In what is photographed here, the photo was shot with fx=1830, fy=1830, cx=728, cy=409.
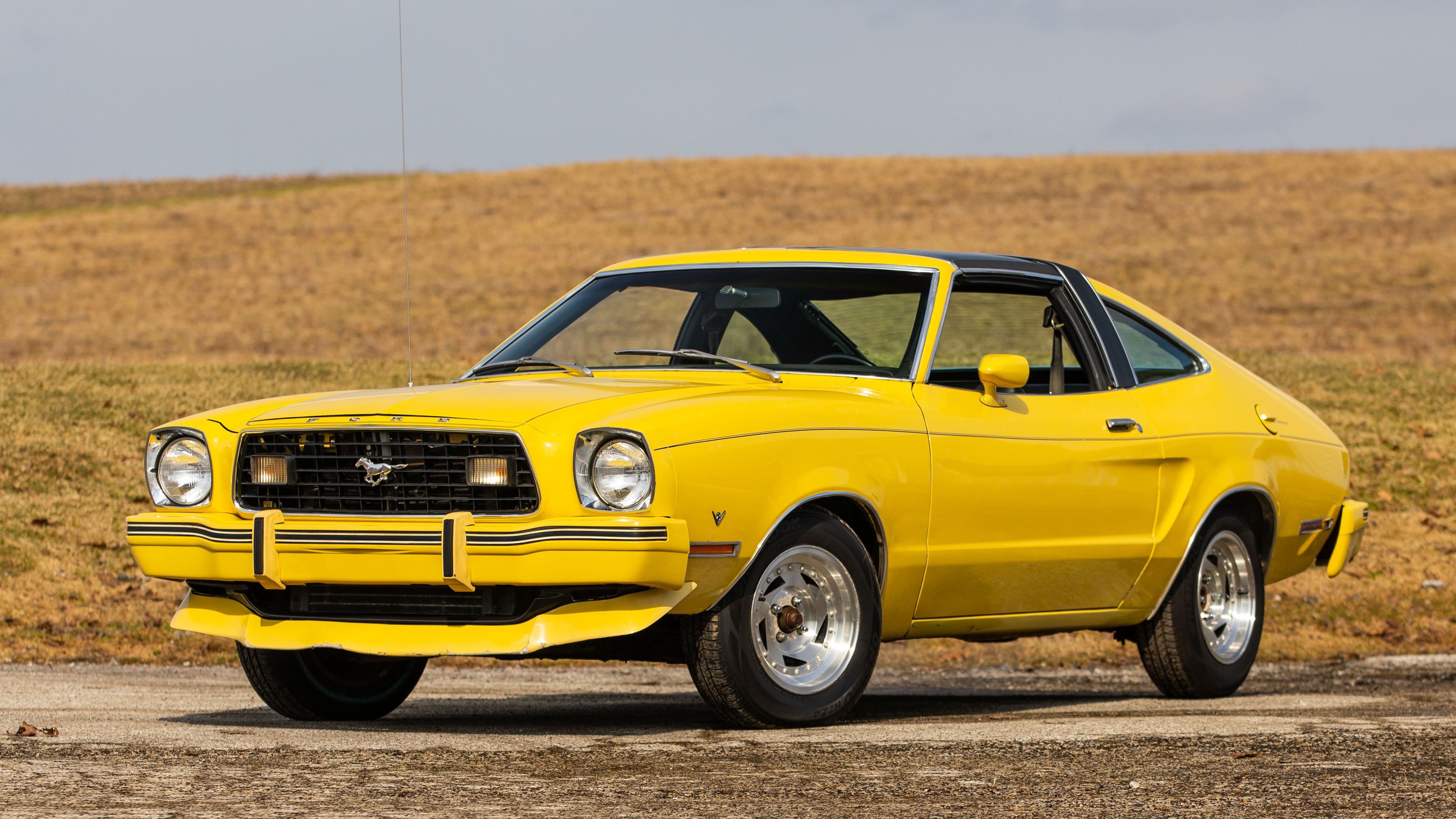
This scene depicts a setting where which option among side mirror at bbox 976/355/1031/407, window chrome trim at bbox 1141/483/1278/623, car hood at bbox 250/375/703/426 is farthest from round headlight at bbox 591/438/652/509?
window chrome trim at bbox 1141/483/1278/623

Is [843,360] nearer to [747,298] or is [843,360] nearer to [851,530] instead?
[747,298]

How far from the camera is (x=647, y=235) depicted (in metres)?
37.8

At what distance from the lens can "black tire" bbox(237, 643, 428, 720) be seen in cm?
661

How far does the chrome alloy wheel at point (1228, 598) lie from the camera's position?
7.94 metres

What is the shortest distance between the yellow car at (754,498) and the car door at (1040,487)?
1cm

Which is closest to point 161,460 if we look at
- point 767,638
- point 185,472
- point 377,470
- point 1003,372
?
point 185,472

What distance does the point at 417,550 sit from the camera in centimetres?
569

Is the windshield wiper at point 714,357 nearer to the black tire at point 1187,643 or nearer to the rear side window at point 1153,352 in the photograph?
the rear side window at point 1153,352

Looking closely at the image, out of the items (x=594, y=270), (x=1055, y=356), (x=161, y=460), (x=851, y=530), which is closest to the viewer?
(x=851, y=530)

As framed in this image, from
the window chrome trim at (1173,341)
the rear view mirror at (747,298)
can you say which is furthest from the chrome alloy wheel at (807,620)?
the window chrome trim at (1173,341)

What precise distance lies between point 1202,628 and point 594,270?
26.8 meters

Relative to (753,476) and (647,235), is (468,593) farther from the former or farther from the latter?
(647,235)

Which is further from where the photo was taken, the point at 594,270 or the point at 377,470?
the point at 594,270

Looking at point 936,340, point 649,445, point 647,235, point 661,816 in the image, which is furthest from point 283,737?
point 647,235
